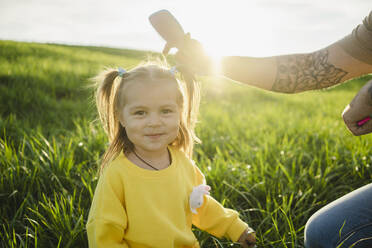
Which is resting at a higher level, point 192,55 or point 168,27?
point 168,27

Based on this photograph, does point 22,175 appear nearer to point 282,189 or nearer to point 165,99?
point 165,99

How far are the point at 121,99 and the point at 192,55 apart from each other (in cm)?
53

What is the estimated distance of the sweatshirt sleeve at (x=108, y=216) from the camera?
129 cm

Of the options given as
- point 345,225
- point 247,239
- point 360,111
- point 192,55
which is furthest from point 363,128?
point 192,55

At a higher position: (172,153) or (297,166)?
(172,153)

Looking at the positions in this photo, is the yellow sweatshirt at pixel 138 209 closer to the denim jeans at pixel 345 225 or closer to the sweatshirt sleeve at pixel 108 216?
the sweatshirt sleeve at pixel 108 216

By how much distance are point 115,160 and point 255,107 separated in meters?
4.92

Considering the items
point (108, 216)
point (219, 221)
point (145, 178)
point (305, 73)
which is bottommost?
point (219, 221)

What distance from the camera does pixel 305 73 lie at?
198 centimetres

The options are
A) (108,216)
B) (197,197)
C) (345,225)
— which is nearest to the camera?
(108,216)

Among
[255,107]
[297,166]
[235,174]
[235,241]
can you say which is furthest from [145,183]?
[255,107]

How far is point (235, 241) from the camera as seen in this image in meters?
1.66

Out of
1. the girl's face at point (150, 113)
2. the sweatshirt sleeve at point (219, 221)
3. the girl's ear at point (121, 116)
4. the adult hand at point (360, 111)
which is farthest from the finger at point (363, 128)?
the girl's ear at point (121, 116)

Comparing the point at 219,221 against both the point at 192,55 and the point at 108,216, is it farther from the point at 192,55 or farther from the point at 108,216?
the point at 192,55
